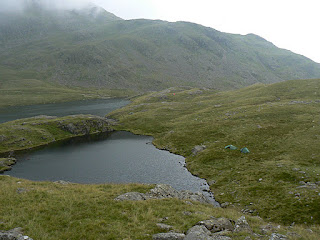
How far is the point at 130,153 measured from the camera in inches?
2594

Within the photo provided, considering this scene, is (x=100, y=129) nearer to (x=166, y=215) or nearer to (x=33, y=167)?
(x=33, y=167)

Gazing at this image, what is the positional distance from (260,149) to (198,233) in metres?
43.1

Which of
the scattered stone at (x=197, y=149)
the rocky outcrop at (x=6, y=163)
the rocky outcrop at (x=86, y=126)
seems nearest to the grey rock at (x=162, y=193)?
the scattered stone at (x=197, y=149)

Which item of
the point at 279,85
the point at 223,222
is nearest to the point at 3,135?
the point at 223,222

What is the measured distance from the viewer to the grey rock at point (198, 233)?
1592 cm

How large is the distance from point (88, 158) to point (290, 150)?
55.9m

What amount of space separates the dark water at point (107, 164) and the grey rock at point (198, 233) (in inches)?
952

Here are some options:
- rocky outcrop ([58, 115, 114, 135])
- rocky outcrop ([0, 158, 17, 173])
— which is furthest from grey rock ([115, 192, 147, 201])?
rocky outcrop ([58, 115, 114, 135])

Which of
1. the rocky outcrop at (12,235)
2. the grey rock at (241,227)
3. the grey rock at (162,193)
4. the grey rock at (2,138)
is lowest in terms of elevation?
the grey rock at (2,138)

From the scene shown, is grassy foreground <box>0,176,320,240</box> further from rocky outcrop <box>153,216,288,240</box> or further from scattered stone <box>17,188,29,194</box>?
rocky outcrop <box>153,216,288,240</box>

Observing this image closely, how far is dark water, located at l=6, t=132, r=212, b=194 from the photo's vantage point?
46938 millimetres

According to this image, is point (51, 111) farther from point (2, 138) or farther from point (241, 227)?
point (241, 227)

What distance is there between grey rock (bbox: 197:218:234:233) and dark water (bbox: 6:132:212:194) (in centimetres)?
2212

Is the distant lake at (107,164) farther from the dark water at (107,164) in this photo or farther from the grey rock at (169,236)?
the grey rock at (169,236)
